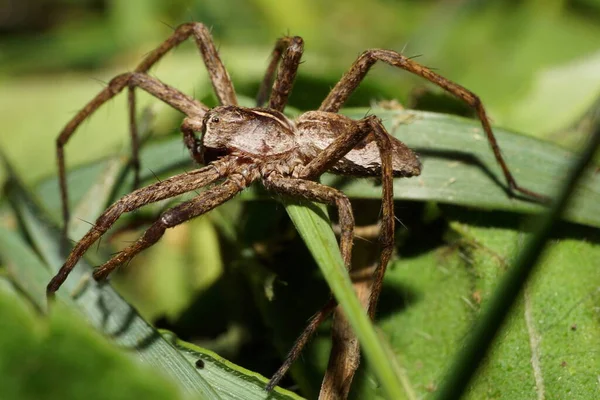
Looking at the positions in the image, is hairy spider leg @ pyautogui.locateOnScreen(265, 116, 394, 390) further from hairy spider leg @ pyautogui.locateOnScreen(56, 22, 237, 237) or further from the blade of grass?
hairy spider leg @ pyautogui.locateOnScreen(56, 22, 237, 237)

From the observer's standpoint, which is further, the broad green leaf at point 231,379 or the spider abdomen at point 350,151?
the spider abdomen at point 350,151

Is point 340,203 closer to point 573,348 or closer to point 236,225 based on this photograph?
point 236,225

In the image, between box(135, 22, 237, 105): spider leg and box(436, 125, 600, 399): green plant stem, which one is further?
box(135, 22, 237, 105): spider leg

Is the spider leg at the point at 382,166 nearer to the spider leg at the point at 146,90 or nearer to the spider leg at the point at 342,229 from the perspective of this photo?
the spider leg at the point at 342,229

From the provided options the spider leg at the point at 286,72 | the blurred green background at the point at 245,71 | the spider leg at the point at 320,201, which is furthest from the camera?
the blurred green background at the point at 245,71

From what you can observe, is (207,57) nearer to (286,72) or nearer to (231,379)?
(286,72)

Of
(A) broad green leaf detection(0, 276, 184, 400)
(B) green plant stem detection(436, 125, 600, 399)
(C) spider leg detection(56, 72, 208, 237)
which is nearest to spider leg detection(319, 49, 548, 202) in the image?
(C) spider leg detection(56, 72, 208, 237)

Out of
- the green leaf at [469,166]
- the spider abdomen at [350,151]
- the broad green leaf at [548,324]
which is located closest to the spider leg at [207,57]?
the spider abdomen at [350,151]

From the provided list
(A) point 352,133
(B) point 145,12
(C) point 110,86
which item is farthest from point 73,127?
(B) point 145,12
